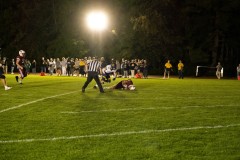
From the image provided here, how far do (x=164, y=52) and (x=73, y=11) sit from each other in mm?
16348

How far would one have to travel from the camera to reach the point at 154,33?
47656 mm

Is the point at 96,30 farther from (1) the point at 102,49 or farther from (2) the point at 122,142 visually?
(2) the point at 122,142

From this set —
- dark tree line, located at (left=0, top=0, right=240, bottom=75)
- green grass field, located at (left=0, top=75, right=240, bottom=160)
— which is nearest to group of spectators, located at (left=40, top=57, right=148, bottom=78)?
dark tree line, located at (left=0, top=0, right=240, bottom=75)

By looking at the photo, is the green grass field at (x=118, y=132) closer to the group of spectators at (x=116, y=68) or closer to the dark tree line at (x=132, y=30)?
the group of spectators at (x=116, y=68)

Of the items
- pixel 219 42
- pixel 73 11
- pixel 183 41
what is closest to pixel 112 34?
pixel 73 11

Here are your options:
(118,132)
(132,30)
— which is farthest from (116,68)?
(118,132)

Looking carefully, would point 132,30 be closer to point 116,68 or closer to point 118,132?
point 116,68

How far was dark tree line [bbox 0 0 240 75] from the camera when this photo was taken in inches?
1896

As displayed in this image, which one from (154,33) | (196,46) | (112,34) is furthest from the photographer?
(112,34)

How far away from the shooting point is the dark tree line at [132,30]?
48.2m

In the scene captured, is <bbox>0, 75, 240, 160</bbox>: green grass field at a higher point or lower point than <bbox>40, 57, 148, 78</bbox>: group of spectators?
lower

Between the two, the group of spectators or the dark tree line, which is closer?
the group of spectators

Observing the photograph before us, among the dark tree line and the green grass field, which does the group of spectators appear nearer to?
the dark tree line

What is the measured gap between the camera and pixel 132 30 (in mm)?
50781
